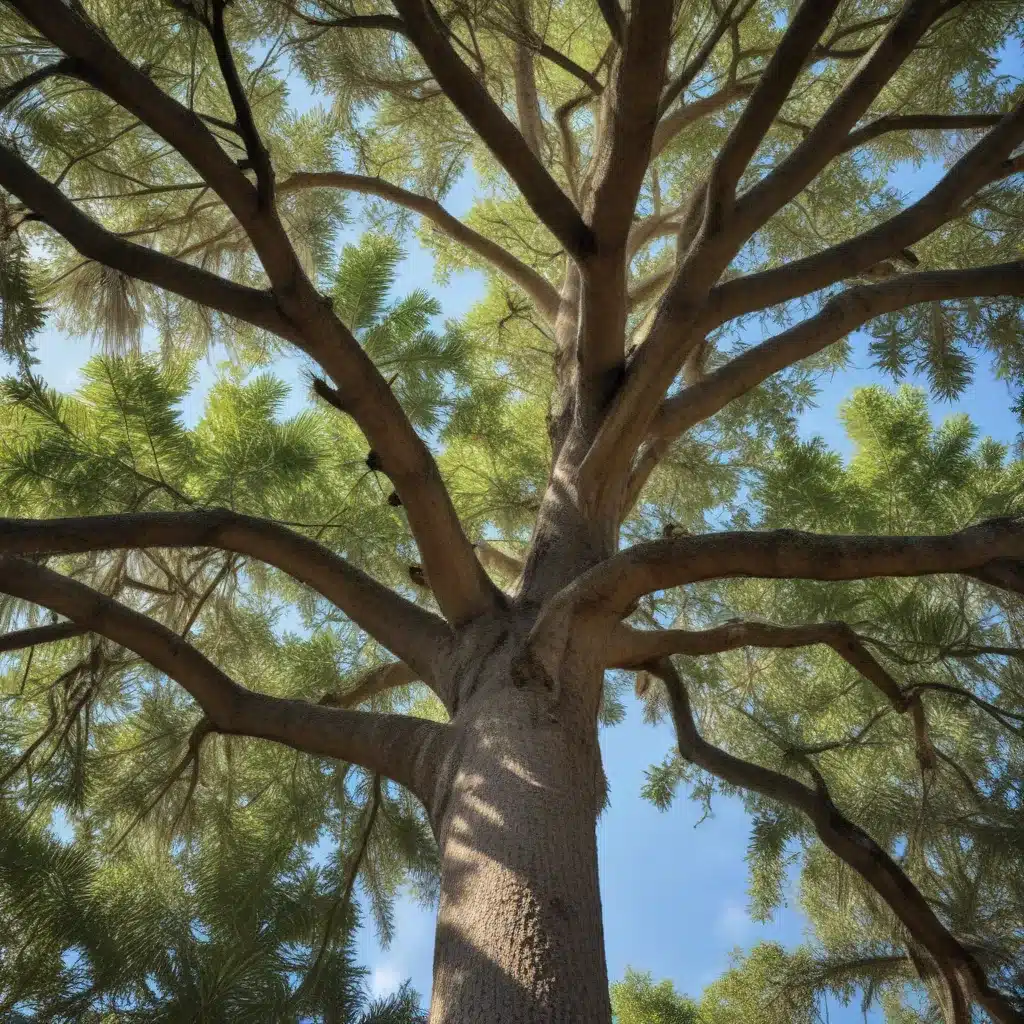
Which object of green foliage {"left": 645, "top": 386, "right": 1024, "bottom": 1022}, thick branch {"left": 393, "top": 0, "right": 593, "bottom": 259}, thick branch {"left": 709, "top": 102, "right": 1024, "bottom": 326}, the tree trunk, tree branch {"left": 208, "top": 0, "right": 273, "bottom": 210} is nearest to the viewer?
the tree trunk

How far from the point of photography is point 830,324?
2.10 meters

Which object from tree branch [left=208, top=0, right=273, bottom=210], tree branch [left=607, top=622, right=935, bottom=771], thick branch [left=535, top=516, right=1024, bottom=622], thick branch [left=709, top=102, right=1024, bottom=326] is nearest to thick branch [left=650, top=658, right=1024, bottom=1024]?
tree branch [left=607, top=622, right=935, bottom=771]

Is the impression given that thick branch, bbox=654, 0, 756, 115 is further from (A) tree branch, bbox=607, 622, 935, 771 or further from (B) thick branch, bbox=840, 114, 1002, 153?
(A) tree branch, bbox=607, 622, 935, 771

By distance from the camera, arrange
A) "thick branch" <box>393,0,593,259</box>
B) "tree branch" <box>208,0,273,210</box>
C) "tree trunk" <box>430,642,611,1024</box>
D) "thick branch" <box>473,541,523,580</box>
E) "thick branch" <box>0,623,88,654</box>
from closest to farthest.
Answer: "tree trunk" <box>430,642,611,1024</box> → "tree branch" <box>208,0,273,210</box> → "thick branch" <box>393,0,593,259</box> → "thick branch" <box>0,623,88,654</box> → "thick branch" <box>473,541,523,580</box>

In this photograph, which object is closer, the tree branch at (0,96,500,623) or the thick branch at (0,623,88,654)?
the tree branch at (0,96,500,623)

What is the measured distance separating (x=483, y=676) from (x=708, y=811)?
1424 millimetres

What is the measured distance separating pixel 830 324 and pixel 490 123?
96 cm

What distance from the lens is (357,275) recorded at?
7.73 ft

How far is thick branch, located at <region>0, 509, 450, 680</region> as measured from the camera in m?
1.48

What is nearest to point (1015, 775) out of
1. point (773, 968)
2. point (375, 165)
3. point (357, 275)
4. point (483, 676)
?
point (773, 968)

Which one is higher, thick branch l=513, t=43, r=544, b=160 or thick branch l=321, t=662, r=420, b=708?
thick branch l=513, t=43, r=544, b=160

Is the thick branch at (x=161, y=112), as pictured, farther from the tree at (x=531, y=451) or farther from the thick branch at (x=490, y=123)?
the thick branch at (x=490, y=123)

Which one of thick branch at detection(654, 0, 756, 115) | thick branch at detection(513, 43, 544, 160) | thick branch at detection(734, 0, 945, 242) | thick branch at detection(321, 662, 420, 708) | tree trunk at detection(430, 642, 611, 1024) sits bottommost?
tree trunk at detection(430, 642, 611, 1024)

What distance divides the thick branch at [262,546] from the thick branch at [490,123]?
794mm
